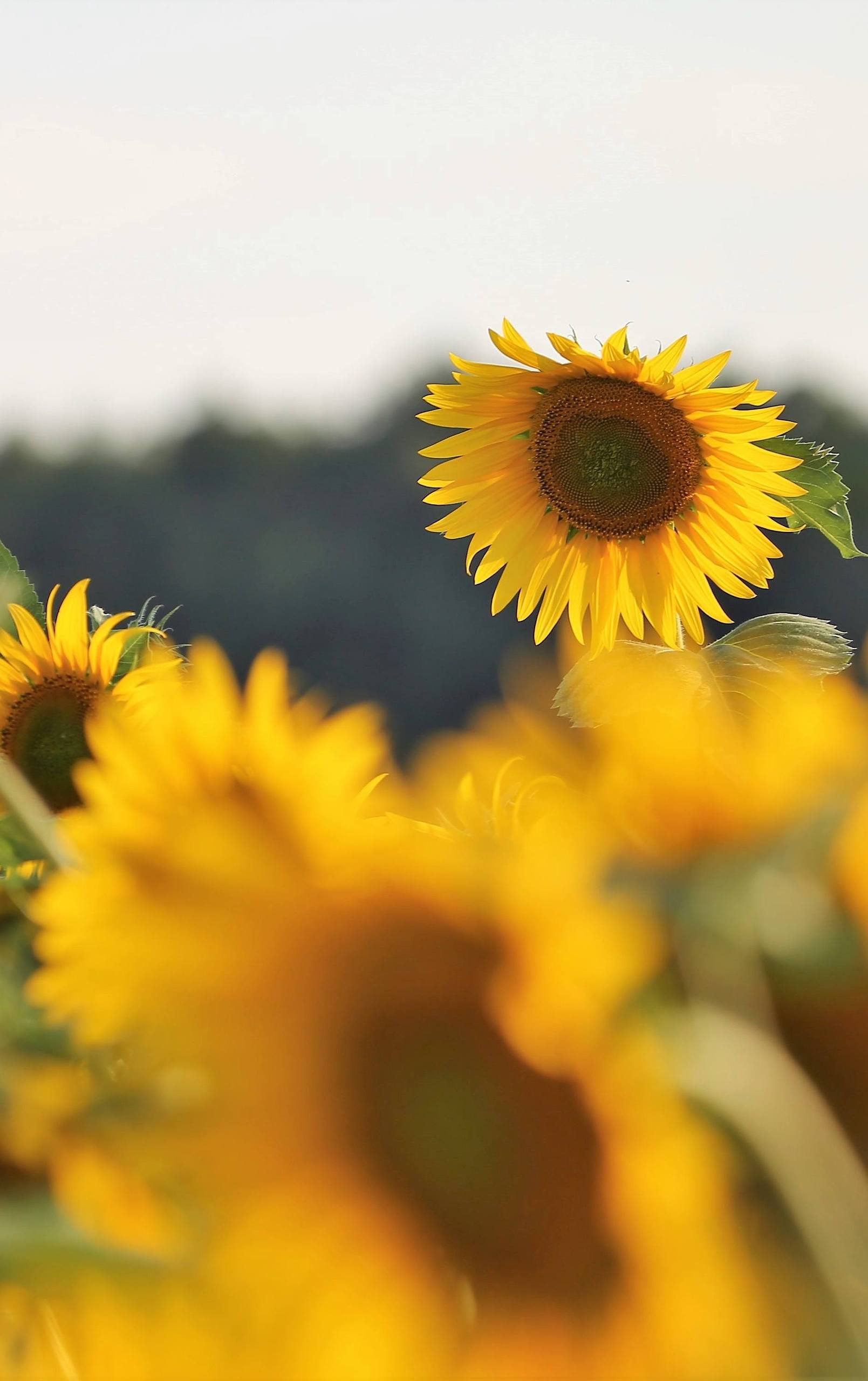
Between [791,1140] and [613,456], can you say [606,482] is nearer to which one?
[613,456]

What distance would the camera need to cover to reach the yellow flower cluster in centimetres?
12

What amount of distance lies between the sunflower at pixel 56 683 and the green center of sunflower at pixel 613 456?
0.19 metres

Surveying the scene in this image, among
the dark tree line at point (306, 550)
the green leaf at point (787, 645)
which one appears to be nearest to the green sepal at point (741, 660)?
the green leaf at point (787, 645)

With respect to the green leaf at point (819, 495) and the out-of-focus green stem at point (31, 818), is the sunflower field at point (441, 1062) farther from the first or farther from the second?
the green leaf at point (819, 495)

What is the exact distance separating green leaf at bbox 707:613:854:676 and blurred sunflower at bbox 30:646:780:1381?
24cm

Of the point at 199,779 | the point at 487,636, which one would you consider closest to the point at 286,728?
the point at 199,779

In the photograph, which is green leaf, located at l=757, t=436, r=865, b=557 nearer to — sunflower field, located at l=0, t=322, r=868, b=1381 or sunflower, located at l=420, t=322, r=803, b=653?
sunflower, located at l=420, t=322, r=803, b=653

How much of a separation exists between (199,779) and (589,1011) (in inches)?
1.6

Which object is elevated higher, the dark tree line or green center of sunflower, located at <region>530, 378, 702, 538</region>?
green center of sunflower, located at <region>530, 378, 702, 538</region>

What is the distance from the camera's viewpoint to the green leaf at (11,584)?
0.33 metres

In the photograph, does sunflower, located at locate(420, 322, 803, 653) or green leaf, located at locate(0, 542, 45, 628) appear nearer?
green leaf, located at locate(0, 542, 45, 628)

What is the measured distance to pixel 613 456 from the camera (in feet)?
1.99

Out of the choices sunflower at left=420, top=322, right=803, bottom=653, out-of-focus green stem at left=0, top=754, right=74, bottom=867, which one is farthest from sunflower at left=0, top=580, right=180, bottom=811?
out-of-focus green stem at left=0, top=754, right=74, bottom=867

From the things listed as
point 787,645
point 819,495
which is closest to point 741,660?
point 787,645
